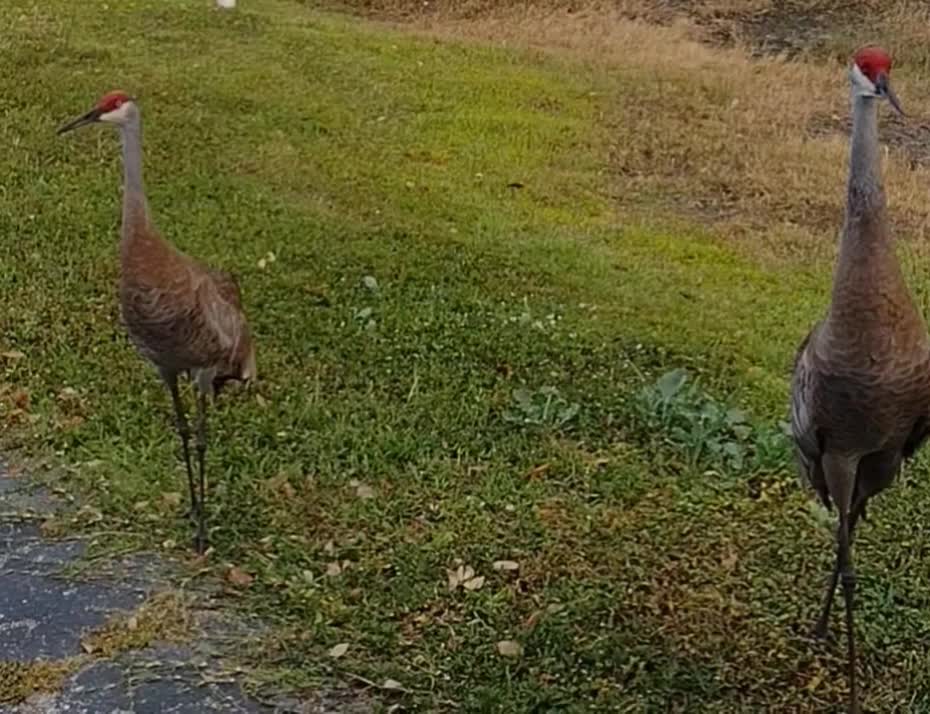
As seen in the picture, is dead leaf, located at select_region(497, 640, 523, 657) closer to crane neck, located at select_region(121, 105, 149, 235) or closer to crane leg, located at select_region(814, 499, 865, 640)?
crane leg, located at select_region(814, 499, 865, 640)

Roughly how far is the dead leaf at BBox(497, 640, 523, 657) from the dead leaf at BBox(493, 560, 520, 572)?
15.5 inches

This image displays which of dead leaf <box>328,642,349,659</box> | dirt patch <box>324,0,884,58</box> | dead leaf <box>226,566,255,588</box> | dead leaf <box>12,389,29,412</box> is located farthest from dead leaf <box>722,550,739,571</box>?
dirt patch <box>324,0,884,58</box>

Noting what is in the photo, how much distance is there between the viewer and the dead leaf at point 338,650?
4.19 m

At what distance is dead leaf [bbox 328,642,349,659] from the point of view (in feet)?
13.7

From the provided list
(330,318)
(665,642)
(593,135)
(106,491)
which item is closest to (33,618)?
(106,491)

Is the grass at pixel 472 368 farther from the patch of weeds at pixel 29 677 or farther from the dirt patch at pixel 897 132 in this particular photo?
the patch of weeds at pixel 29 677

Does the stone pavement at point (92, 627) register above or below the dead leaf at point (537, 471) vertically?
below

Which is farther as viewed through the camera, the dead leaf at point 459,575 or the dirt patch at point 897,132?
the dirt patch at point 897,132

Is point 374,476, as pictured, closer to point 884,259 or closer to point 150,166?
point 884,259

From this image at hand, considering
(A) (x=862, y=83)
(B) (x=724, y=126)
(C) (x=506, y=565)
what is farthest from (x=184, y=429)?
(B) (x=724, y=126)

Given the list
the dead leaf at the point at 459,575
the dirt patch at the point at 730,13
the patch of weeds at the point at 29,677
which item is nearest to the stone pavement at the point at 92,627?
the patch of weeds at the point at 29,677

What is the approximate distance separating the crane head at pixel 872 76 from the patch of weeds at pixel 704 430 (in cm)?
198

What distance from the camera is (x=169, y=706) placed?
398 cm

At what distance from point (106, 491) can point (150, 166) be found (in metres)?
3.71
